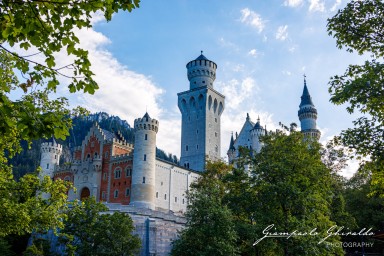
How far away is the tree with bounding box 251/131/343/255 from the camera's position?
25.1 m

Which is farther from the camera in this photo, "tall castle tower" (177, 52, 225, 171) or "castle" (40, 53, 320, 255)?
"tall castle tower" (177, 52, 225, 171)

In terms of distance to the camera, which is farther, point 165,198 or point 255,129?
point 255,129

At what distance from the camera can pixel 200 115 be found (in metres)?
75.8

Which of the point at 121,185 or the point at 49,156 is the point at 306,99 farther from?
the point at 49,156

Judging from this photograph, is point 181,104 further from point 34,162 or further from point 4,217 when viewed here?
point 34,162

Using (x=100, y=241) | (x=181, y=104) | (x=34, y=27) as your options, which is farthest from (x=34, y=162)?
(x=34, y=27)

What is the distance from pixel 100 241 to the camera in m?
28.7

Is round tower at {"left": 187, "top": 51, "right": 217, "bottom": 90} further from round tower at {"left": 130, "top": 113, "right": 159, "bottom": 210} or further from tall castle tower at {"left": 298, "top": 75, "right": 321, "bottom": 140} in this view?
round tower at {"left": 130, "top": 113, "right": 159, "bottom": 210}

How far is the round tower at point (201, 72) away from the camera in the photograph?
257ft

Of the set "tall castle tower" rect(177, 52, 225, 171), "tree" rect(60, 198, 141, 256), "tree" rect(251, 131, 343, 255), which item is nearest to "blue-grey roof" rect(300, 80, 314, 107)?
"tall castle tower" rect(177, 52, 225, 171)

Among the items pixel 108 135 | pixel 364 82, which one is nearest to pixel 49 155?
pixel 108 135

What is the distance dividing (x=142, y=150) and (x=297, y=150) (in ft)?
96.9

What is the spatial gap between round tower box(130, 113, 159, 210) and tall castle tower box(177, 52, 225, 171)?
18281mm

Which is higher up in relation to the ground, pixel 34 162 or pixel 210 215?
pixel 34 162
